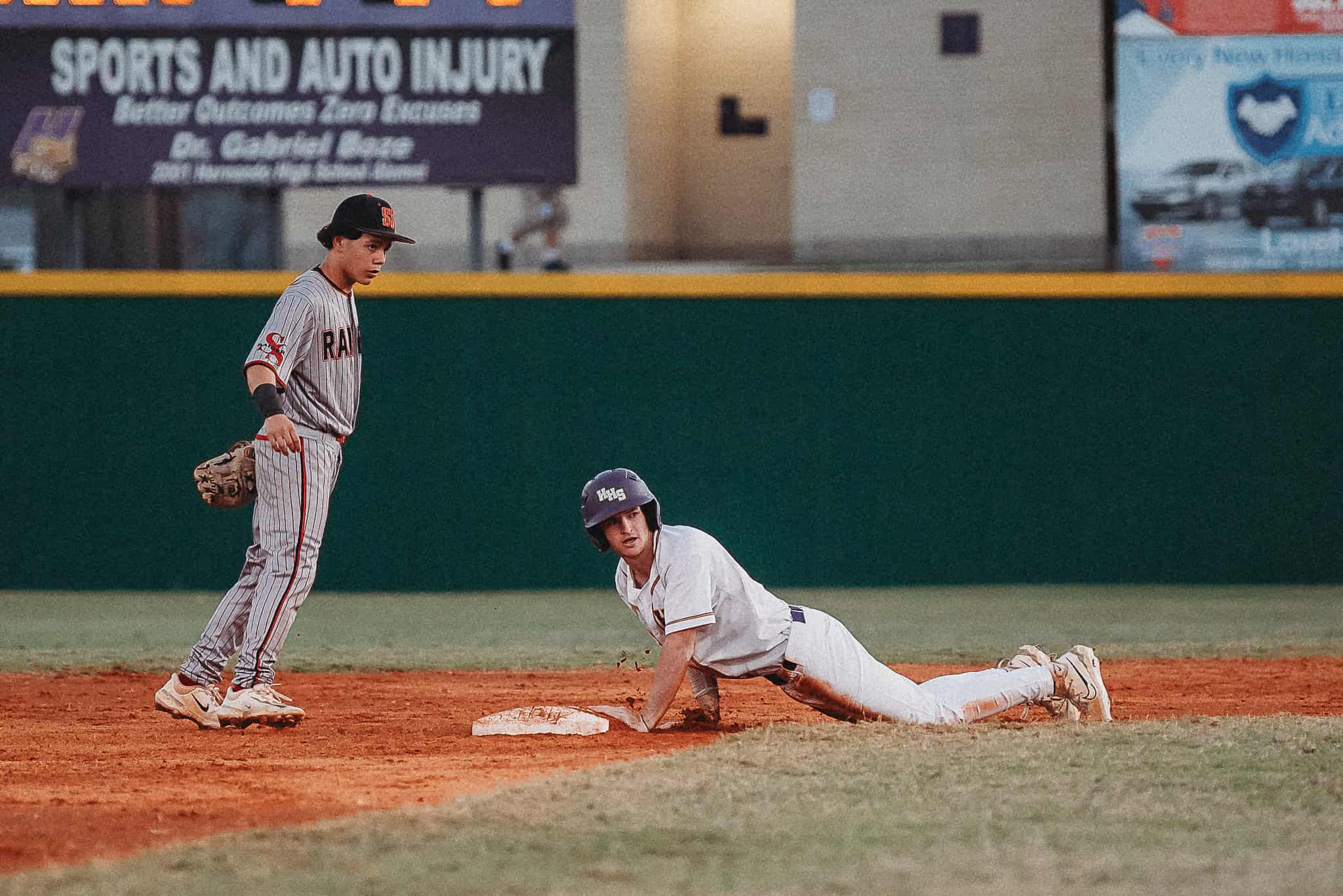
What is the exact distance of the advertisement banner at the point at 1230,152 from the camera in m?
14.5

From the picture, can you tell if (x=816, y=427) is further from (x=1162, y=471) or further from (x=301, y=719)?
(x=301, y=719)

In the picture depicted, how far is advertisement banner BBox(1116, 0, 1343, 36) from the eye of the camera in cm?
1442

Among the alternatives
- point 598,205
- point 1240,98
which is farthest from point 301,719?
point 598,205

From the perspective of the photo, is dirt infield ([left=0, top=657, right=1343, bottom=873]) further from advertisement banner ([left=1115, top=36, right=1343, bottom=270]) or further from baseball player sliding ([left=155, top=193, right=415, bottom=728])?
advertisement banner ([left=1115, top=36, right=1343, bottom=270])

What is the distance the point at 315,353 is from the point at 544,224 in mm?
10412

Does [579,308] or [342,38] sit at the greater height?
[342,38]

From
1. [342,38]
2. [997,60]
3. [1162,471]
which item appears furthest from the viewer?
[997,60]

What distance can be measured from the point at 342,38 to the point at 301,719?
645 cm

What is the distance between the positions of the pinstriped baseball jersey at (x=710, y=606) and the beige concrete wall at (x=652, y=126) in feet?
49.5

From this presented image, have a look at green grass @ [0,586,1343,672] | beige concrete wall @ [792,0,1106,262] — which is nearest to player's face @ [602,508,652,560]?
green grass @ [0,586,1343,672]

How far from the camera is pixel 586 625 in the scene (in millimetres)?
9234

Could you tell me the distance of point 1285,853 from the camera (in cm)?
400

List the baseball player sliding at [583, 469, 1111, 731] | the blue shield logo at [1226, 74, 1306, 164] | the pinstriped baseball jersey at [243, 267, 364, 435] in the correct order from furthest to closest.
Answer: the blue shield logo at [1226, 74, 1306, 164], the pinstriped baseball jersey at [243, 267, 364, 435], the baseball player sliding at [583, 469, 1111, 731]

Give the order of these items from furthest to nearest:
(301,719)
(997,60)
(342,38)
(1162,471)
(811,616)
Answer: (997,60), (342,38), (1162,471), (301,719), (811,616)
